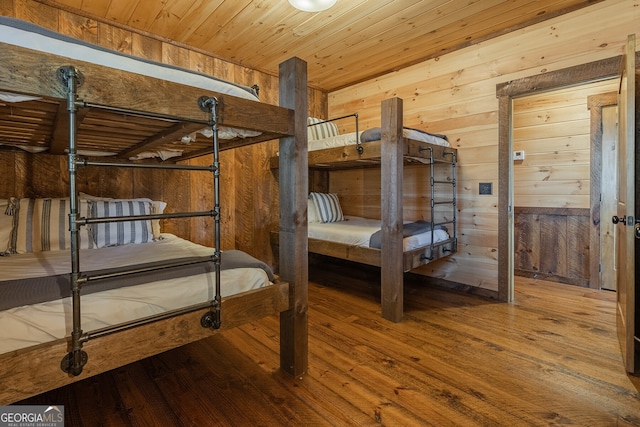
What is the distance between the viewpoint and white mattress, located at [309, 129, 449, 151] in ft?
8.57

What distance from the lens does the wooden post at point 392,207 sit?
91.4 inches

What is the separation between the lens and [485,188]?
9.53ft

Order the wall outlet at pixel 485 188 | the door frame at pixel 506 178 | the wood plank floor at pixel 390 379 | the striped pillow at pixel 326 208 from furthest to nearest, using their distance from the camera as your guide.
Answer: the striped pillow at pixel 326 208 → the wall outlet at pixel 485 188 → the door frame at pixel 506 178 → the wood plank floor at pixel 390 379

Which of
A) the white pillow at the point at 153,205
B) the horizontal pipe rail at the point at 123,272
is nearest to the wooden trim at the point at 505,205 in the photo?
the horizontal pipe rail at the point at 123,272

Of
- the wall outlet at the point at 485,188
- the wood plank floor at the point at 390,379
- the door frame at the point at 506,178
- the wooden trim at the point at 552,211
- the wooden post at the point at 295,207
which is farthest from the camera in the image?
the wooden trim at the point at 552,211

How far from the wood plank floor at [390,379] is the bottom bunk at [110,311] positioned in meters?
0.44

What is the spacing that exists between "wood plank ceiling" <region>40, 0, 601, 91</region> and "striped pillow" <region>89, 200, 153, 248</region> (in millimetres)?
1494

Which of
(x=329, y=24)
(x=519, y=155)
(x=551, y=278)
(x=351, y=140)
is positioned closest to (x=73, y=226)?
(x=351, y=140)

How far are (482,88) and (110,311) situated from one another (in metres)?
3.24

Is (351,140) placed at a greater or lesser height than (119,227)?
greater

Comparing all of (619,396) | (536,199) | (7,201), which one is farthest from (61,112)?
(536,199)

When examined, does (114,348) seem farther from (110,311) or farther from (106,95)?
(106,95)

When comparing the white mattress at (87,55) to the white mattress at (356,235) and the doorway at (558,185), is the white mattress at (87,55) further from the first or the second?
the doorway at (558,185)

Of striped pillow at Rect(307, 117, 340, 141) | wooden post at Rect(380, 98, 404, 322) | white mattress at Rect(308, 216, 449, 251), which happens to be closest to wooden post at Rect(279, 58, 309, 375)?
wooden post at Rect(380, 98, 404, 322)
